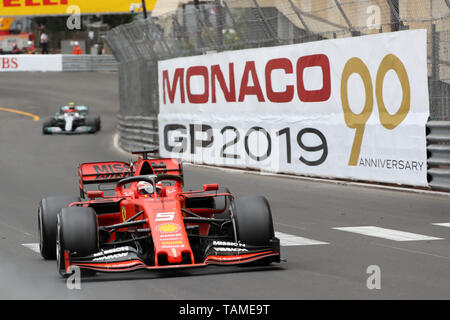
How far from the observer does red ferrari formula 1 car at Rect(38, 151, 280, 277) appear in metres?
8.16

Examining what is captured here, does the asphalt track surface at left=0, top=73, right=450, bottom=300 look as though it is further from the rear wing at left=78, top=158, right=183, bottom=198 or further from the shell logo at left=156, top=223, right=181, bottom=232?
the rear wing at left=78, top=158, right=183, bottom=198

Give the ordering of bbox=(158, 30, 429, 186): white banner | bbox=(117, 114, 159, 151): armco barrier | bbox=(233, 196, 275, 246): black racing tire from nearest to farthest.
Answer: bbox=(233, 196, 275, 246): black racing tire → bbox=(158, 30, 429, 186): white banner → bbox=(117, 114, 159, 151): armco barrier

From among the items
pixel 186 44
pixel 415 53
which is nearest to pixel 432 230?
pixel 415 53

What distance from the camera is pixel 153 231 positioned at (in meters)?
8.26

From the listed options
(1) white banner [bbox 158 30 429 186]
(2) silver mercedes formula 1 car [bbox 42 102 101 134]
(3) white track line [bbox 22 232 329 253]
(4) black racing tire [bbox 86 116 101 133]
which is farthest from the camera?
(4) black racing tire [bbox 86 116 101 133]

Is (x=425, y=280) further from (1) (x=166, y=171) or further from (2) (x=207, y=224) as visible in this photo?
(1) (x=166, y=171)

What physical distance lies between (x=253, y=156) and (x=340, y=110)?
321 cm

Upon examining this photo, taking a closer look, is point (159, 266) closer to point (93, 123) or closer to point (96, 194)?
point (96, 194)

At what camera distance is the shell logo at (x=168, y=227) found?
8.27m

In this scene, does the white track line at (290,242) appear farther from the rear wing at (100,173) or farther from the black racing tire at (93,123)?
the black racing tire at (93,123)

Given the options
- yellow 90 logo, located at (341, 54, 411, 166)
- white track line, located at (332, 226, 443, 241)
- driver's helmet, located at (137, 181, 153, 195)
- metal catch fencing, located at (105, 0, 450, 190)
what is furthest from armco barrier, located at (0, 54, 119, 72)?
driver's helmet, located at (137, 181, 153, 195)

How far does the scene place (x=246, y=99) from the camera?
2058 cm

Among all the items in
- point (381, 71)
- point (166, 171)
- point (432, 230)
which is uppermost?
point (381, 71)

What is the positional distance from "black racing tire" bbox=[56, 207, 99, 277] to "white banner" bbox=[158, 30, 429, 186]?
316 inches
